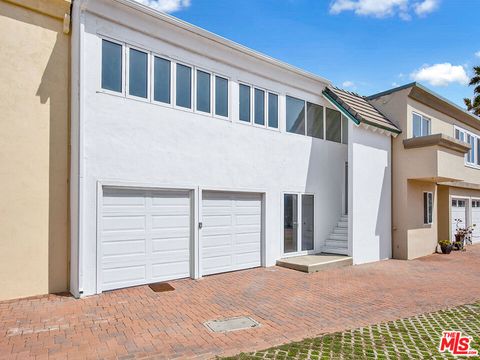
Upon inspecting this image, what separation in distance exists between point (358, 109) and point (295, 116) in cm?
261

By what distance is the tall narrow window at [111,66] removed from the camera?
7.88 metres

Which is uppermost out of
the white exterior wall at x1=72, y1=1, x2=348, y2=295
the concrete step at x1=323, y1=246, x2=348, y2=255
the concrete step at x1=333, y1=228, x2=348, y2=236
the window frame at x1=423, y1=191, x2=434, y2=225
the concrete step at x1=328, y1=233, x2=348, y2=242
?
the white exterior wall at x1=72, y1=1, x2=348, y2=295

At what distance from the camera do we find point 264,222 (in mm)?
10844

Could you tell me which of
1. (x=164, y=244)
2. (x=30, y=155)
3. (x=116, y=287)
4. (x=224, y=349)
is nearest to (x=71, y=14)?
(x=30, y=155)

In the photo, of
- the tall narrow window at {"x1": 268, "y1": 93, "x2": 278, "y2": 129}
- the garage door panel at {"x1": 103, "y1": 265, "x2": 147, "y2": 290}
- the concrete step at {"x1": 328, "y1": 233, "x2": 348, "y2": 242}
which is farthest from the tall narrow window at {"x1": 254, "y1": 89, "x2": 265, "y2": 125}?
the garage door panel at {"x1": 103, "y1": 265, "x2": 147, "y2": 290}

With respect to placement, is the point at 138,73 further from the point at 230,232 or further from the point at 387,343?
the point at 387,343

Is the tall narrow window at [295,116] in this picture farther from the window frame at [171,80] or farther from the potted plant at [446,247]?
the potted plant at [446,247]

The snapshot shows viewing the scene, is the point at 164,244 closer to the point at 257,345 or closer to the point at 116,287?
the point at 116,287

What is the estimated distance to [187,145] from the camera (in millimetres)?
9156

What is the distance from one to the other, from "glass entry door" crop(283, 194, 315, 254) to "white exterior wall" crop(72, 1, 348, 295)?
28 centimetres

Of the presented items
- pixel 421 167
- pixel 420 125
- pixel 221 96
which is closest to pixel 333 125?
pixel 421 167

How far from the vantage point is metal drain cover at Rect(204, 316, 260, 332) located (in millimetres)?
5738

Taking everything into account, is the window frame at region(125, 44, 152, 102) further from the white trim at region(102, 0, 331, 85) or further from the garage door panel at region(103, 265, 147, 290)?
the garage door panel at region(103, 265, 147, 290)

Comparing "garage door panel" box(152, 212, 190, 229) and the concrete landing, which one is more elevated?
"garage door panel" box(152, 212, 190, 229)
